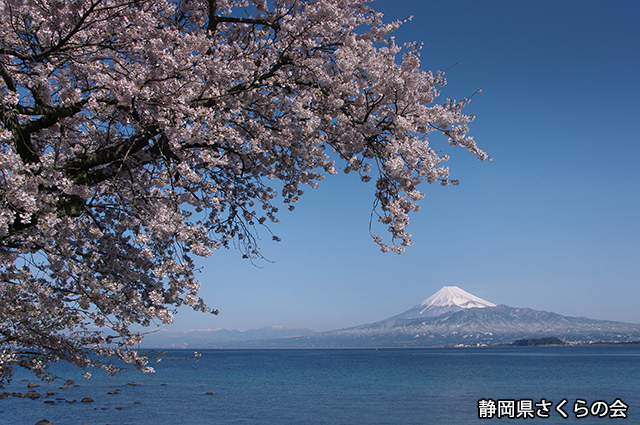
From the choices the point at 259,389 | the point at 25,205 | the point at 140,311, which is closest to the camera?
the point at 25,205

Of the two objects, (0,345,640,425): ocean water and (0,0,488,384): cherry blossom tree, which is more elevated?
(0,0,488,384): cherry blossom tree

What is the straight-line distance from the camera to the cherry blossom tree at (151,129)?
197 inches

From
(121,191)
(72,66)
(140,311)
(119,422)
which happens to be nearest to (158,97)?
(72,66)

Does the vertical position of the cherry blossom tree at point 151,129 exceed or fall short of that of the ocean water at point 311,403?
it exceeds it

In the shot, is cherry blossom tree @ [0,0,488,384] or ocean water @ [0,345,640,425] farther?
ocean water @ [0,345,640,425]

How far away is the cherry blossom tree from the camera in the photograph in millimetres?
5012

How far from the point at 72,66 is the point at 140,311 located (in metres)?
3.08

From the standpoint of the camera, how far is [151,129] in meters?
5.55

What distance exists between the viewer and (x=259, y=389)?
4478cm

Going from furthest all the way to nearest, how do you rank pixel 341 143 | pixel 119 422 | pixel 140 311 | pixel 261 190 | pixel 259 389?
pixel 259 389 → pixel 119 422 → pixel 261 190 → pixel 341 143 → pixel 140 311

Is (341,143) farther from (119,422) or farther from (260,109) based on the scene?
(119,422)

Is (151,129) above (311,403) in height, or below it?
above

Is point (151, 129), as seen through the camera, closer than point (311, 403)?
Yes

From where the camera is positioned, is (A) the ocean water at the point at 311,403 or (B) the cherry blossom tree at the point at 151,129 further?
(A) the ocean water at the point at 311,403
